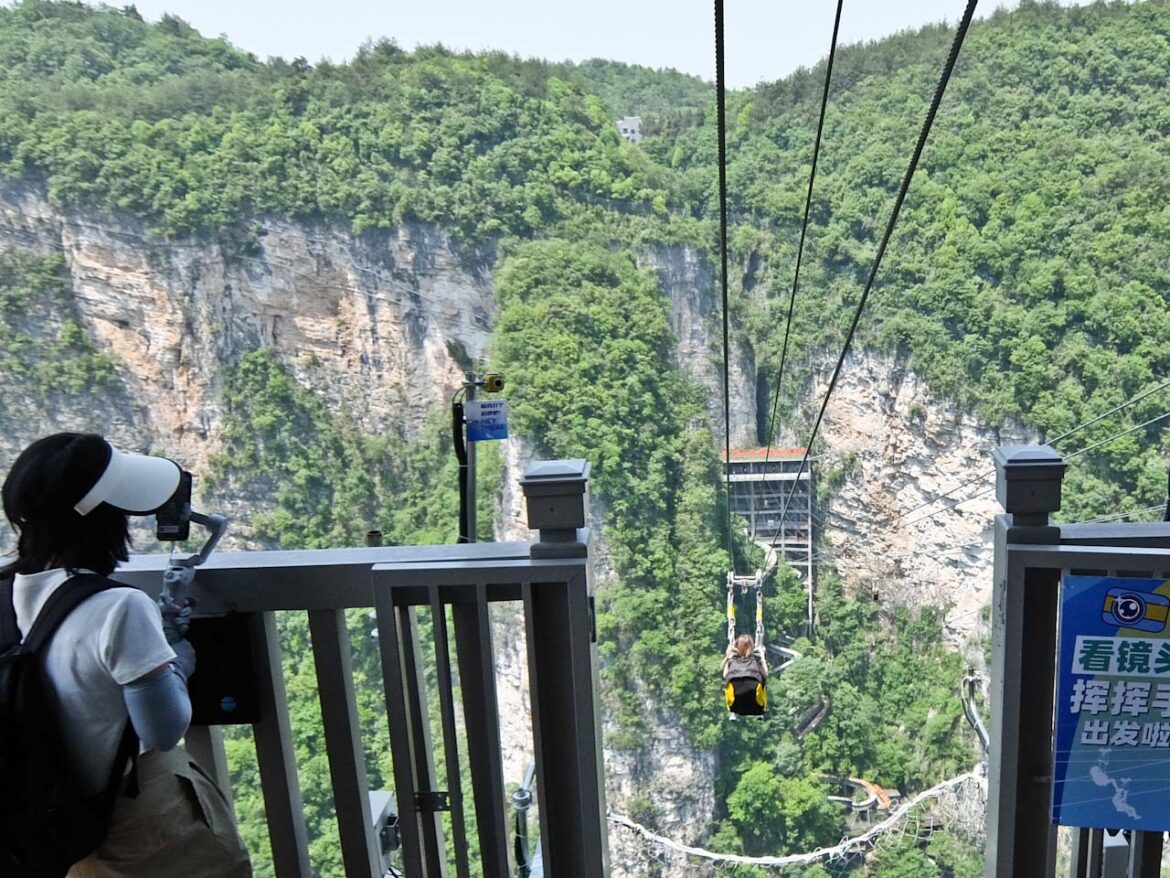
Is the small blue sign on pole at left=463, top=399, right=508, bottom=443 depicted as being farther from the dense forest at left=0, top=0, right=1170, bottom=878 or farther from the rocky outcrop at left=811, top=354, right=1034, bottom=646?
the rocky outcrop at left=811, top=354, right=1034, bottom=646

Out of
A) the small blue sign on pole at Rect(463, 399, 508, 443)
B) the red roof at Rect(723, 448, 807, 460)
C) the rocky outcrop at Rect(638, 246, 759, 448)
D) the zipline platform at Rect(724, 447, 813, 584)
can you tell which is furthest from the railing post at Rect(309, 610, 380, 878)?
the rocky outcrop at Rect(638, 246, 759, 448)

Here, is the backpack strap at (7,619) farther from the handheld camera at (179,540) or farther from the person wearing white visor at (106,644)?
the handheld camera at (179,540)

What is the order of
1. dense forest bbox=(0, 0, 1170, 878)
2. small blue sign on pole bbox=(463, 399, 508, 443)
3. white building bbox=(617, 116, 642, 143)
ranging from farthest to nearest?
white building bbox=(617, 116, 642, 143), dense forest bbox=(0, 0, 1170, 878), small blue sign on pole bbox=(463, 399, 508, 443)

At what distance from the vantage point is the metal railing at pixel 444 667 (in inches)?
35.3

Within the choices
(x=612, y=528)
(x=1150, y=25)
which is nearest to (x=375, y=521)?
(x=612, y=528)

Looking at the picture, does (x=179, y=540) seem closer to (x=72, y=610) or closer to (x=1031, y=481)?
(x=72, y=610)

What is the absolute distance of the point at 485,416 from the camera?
54.9 inches

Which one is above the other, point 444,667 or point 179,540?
point 179,540

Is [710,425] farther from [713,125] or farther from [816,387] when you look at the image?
[713,125]

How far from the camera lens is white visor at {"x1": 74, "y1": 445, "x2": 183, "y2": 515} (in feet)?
2.69

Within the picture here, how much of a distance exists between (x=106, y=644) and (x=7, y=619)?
0.12 metres

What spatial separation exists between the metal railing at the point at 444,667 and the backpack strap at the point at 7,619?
0.13m

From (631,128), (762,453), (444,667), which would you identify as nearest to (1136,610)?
(444,667)

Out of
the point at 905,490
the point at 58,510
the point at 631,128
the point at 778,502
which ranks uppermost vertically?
the point at 631,128
